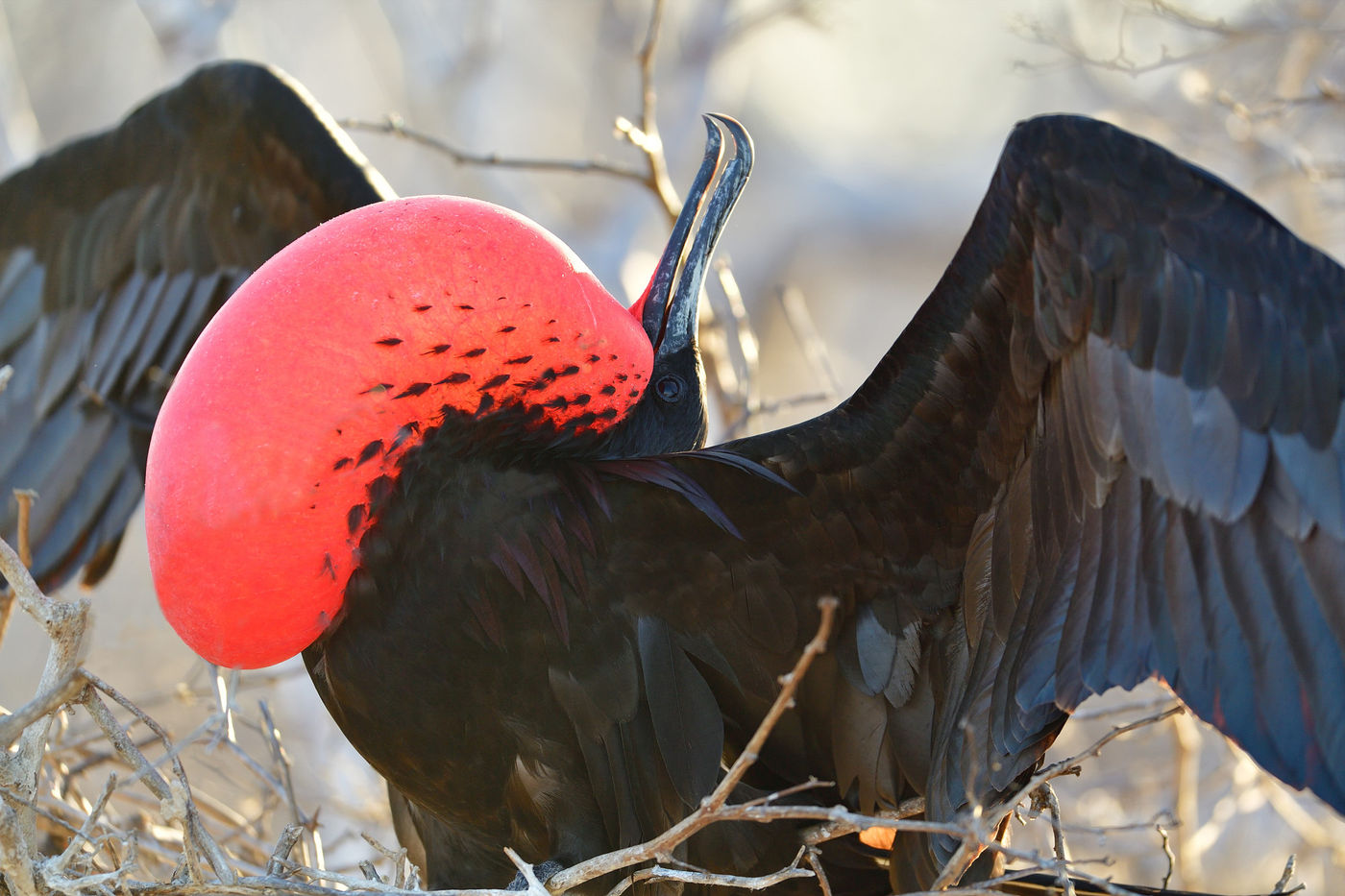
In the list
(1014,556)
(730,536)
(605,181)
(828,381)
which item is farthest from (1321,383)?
(605,181)

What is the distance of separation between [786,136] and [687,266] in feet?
23.0

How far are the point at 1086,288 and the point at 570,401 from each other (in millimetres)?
524

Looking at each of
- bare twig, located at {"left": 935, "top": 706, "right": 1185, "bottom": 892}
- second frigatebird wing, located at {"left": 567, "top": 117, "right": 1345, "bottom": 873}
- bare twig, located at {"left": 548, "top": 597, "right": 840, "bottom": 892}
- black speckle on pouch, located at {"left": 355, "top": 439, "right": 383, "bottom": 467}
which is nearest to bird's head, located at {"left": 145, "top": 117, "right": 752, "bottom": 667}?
black speckle on pouch, located at {"left": 355, "top": 439, "right": 383, "bottom": 467}

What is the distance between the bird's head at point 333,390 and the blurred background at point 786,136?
1.26ft

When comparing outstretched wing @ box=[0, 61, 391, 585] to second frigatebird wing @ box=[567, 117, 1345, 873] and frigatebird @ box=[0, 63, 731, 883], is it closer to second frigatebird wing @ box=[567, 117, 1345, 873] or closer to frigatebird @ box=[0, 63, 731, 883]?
frigatebird @ box=[0, 63, 731, 883]

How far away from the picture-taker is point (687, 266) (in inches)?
65.2

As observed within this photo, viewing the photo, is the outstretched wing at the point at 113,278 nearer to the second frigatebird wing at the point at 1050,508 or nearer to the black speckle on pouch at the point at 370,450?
the black speckle on pouch at the point at 370,450

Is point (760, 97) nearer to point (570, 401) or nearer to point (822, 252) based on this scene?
point (822, 252)

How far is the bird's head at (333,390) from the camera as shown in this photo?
49.0 inches

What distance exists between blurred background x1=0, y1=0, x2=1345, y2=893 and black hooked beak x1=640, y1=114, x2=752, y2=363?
46cm

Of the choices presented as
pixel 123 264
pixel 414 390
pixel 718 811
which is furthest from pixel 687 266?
pixel 123 264

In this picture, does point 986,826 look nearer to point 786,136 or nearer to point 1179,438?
point 1179,438

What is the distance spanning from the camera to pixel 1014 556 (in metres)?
1.34

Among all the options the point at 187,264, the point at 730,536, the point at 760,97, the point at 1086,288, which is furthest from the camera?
the point at 760,97
